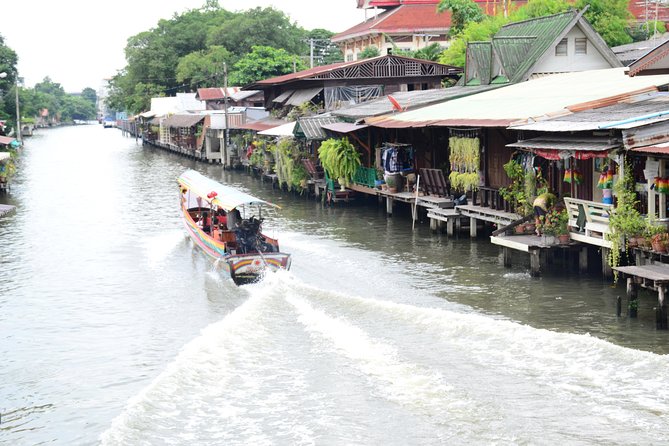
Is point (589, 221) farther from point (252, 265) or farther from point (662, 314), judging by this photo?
point (252, 265)

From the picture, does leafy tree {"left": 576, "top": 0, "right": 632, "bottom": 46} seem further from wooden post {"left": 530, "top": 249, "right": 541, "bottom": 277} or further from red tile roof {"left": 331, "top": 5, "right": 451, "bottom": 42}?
wooden post {"left": 530, "top": 249, "right": 541, "bottom": 277}

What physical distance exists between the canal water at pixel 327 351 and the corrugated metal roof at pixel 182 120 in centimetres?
3947

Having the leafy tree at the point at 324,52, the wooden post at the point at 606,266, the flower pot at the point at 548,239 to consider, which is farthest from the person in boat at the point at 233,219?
the leafy tree at the point at 324,52

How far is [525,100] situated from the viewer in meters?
27.4

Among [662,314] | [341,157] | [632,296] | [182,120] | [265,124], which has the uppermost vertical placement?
[182,120]

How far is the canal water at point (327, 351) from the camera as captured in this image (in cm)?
1229

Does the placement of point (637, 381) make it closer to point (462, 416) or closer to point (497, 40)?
point (462, 416)

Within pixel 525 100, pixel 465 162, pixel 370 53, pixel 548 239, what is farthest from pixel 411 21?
pixel 548 239

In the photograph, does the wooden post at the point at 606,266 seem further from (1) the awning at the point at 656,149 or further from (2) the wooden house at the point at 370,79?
(2) the wooden house at the point at 370,79

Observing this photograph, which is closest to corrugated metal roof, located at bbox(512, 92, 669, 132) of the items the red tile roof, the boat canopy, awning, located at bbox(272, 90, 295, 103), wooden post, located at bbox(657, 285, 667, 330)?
wooden post, located at bbox(657, 285, 667, 330)

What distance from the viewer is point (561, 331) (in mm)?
16812

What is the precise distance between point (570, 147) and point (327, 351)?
25.6 feet

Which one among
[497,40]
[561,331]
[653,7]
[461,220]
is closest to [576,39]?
[497,40]

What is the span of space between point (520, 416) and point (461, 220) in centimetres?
1595
